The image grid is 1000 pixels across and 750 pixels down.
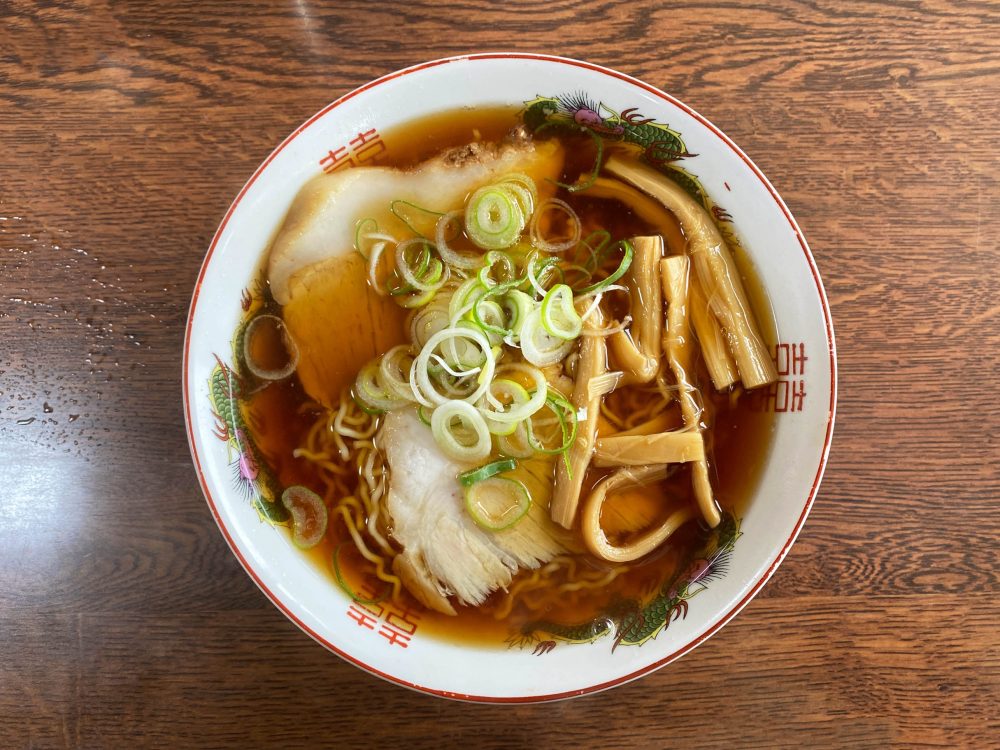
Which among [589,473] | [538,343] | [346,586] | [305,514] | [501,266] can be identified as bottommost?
[346,586]

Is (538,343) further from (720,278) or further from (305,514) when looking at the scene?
(305,514)

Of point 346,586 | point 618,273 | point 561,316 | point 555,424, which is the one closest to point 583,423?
point 555,424

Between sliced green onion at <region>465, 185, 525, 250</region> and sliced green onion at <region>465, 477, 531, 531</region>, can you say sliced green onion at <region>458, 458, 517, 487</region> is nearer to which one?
sliced green onion at <region>465, 477, 531, 531</region>

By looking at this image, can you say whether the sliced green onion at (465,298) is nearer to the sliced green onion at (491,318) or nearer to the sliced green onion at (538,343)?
the sliced green onion at (491,318)

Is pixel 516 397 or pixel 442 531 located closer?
pixel 516 397

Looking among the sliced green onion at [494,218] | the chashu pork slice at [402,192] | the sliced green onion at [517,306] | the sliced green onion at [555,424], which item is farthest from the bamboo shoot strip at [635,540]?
the chashu pork slice at [402,192]

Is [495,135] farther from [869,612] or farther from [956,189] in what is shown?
[869,612]

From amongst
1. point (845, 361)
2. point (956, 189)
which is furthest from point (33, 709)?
point (956, 189)

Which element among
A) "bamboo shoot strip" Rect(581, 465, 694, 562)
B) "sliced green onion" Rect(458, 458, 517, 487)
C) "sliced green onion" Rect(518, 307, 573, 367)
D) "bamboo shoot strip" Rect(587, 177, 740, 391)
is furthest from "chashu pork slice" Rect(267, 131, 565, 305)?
"bamboo shoot strip" Rect(581, 465, 694, 562)
